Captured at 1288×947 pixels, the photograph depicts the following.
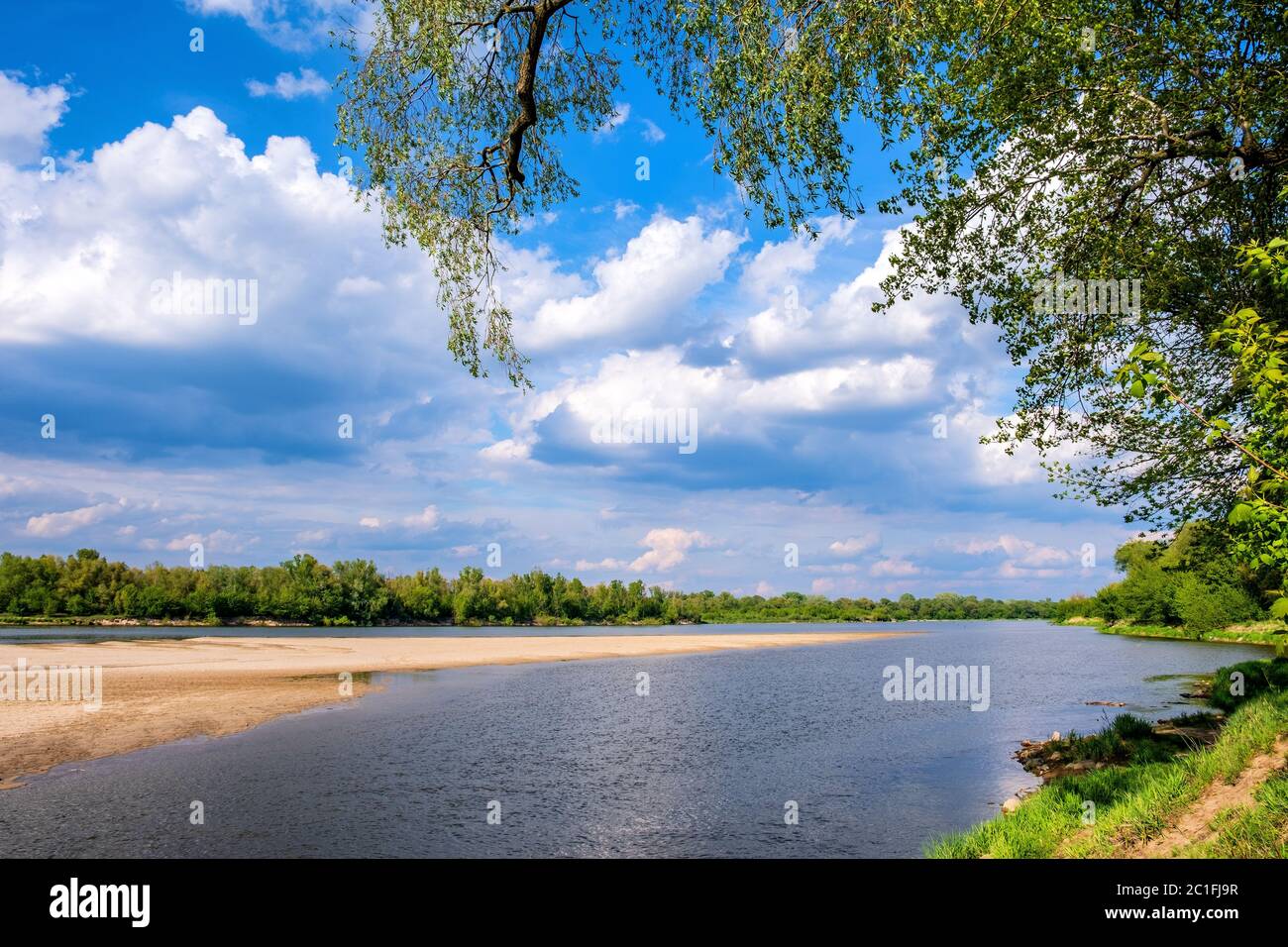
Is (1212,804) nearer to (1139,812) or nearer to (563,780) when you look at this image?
(1139,812)

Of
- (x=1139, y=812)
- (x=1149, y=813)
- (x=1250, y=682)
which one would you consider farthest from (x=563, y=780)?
(x=1250, y=682)

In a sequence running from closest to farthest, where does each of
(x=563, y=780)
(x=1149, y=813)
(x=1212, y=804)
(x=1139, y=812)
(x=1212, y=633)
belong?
1. (x=1212, y=804)
2. (x=1149, y=813)
3. (x=1139, y=812)
4. (x=563, y=780)
5. (x=1212, y=633)

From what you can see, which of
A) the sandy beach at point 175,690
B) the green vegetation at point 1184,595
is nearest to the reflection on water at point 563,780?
the sandy beach at point 175,690

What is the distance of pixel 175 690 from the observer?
42.0 m

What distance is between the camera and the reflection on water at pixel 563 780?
18.2 m

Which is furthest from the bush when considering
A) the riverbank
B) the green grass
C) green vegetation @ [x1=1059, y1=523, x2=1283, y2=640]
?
the riverbank

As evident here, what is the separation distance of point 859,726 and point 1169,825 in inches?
1011

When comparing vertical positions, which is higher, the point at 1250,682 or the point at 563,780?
the point at 1250,682

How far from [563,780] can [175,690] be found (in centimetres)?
3009

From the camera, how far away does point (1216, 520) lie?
66.6 feet

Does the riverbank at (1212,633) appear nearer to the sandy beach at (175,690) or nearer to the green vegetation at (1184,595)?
the green vegetation at (1184,595)

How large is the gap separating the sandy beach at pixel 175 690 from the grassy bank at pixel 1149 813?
28.3 metres
